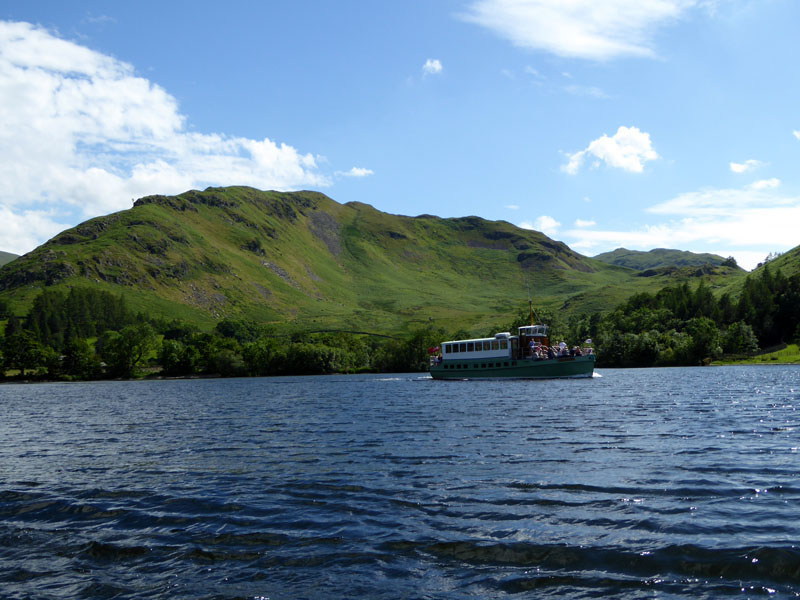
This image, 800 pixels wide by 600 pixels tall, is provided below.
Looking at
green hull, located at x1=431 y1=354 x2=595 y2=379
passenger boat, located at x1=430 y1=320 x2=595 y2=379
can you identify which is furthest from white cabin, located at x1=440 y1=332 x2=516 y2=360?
green hull, located at x1=431 y1=354 x2=595 y2=379

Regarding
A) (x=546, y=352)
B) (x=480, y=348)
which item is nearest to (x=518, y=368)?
(x=546, y=352)

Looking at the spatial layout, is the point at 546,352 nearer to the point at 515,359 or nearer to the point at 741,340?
the point at 515,359

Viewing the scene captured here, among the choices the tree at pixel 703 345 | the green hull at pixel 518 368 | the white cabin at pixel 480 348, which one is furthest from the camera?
the tree at pixel 703 345

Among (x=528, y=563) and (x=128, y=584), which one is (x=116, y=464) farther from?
(x=528, y=563)

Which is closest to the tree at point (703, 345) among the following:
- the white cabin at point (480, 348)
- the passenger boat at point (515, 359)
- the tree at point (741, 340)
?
the tree at point (741, 340)

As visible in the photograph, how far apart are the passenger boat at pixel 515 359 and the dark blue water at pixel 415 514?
73182mm

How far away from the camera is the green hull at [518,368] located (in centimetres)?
11050

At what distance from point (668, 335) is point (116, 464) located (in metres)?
200

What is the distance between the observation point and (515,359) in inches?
4663

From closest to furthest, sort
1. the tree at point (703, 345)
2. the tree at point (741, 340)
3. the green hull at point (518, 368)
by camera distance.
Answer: the green hull at point (518, 368) < the tree at point (703, 345) < the tree at point (741, 340)

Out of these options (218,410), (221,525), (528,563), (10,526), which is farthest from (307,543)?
(218,410)

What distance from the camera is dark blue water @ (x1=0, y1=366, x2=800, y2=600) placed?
13250 mm

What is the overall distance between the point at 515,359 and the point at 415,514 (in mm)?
102854

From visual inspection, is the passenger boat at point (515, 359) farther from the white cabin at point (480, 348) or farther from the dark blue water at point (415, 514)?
the dark blue water at point (415, 514)
